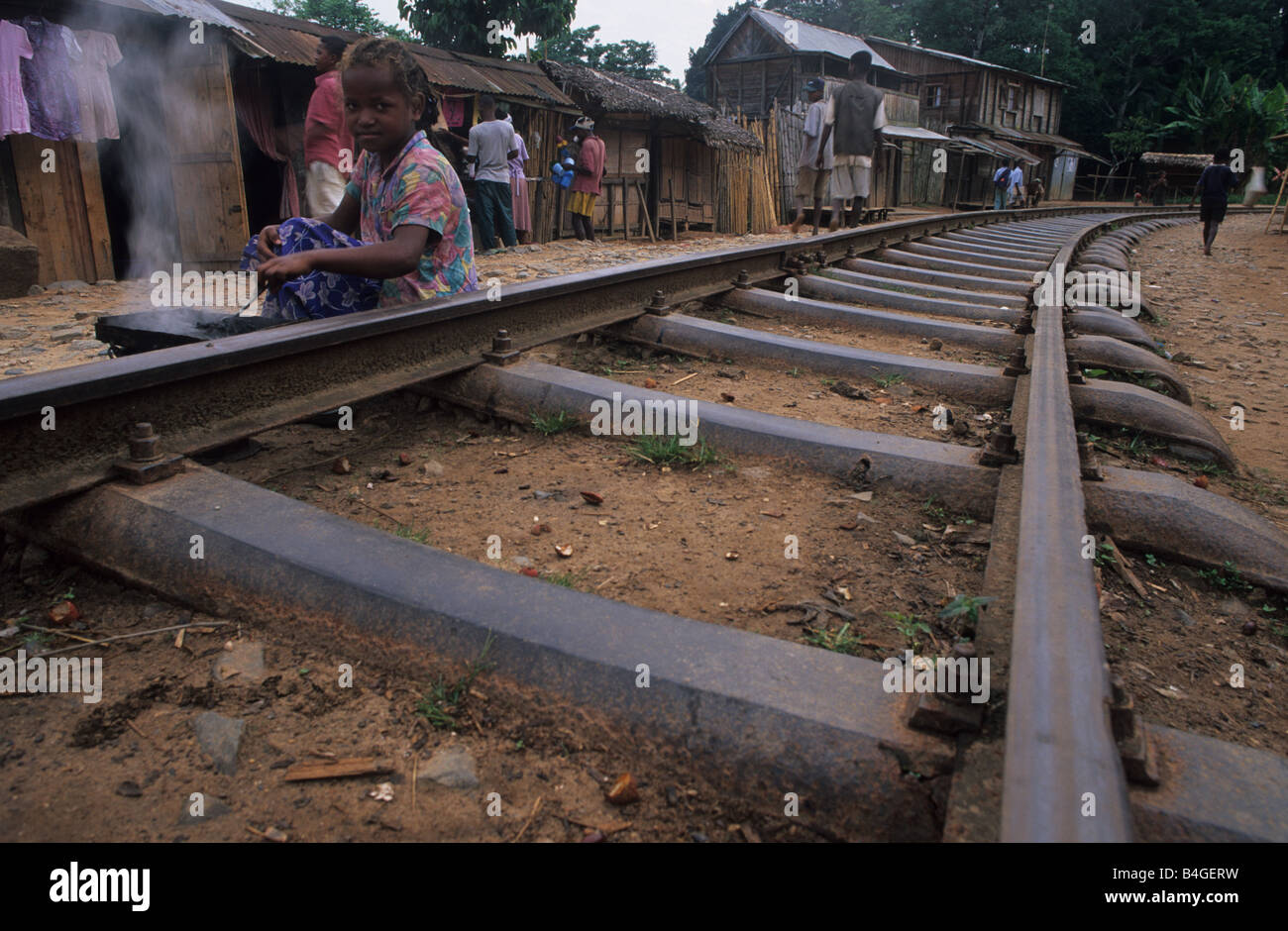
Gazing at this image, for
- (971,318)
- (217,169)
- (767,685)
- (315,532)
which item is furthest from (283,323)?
(217,169)

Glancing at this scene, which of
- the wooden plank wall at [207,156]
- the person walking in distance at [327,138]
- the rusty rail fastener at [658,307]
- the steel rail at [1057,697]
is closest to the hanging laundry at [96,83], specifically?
the wooden plank wall at [207,156]

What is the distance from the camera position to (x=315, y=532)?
67.3 inches

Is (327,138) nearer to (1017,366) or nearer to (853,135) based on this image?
(1017,366)

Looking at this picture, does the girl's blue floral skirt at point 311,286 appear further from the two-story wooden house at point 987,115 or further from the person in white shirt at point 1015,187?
the two-story wooden house at point 987,115

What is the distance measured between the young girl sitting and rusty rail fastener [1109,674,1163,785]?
2.37 meters

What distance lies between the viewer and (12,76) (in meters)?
7.28

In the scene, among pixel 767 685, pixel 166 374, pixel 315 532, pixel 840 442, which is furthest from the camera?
pixel 840 442

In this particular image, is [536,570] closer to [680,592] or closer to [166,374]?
[680,592]

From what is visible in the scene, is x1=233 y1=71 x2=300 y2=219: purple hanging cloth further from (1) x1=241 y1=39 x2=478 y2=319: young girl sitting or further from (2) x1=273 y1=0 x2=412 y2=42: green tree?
(2) x1=273 y1=0 x2=412 y2=42: green tree

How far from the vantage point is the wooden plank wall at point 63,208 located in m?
7.93

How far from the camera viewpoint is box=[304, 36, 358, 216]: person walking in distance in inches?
237

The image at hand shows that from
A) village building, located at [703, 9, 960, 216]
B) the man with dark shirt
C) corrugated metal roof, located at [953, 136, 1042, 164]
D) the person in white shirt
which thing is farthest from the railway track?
corrugated metal roof, located at [953, 136, 1042, 164]

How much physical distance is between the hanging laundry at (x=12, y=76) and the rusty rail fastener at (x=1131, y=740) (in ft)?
31.0
